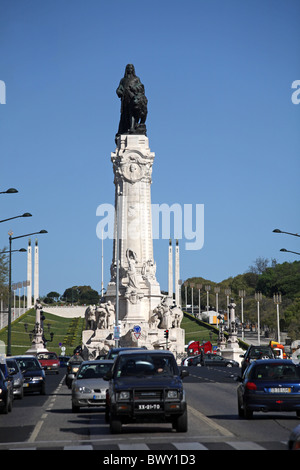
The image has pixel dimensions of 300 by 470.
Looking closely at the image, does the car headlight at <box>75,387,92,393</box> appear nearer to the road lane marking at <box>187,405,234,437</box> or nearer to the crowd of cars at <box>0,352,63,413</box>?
the crowd of cars at <box>0,352,63,413</box>

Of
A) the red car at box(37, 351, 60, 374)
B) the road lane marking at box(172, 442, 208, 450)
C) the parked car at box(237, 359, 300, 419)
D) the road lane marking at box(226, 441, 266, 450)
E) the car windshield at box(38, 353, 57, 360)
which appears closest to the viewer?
the road lane marking at box(226, 441, 266, 450)

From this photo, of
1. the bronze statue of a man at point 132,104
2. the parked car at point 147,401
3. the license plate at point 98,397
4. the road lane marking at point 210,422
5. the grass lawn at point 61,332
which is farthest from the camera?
the grass lawn at point 61,332

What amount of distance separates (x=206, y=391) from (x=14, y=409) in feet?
36.6

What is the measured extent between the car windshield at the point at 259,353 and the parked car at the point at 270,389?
22762 millimetres

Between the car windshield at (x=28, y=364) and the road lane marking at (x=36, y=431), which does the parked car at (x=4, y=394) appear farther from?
the car windshield at (x=28, y=364)

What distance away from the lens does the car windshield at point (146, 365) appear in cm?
2134

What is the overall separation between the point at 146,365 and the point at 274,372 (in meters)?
3.87

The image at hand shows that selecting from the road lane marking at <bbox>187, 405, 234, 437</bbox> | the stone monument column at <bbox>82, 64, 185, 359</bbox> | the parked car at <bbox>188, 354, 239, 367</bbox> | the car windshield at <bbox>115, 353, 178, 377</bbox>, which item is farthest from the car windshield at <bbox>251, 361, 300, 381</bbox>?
the parked car at <bbox>188, 354, 239, 367</bbox>

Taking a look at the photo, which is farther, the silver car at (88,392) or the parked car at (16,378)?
the parked car at (16,378)

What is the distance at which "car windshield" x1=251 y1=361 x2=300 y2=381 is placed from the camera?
2322cm

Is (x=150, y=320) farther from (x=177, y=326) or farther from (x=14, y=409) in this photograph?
(x=14, y=409)

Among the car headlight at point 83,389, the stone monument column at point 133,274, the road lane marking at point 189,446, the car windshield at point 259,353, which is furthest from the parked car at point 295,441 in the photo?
the stone monument column at point 133,274

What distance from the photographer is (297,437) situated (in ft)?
38.4

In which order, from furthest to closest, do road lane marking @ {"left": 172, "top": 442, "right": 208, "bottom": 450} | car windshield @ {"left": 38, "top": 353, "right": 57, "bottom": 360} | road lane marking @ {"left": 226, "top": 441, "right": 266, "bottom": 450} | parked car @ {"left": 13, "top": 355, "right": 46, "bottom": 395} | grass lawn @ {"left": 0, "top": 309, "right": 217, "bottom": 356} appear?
grass lawn @ {"left": 0, "top": 309, "right": 217, "bottom": 356} → car windshield @ {"left": 38, "top": 353, "right": 57, "bottom": 360} → parked car @ {"left": 13, "top": 355, "right": 46, "bottom": 395} → road lane marking @ {"left": 172, "top": 442, "right": 208, "bottom": 450} → road lane marking @ {"left": 226, "top": 441, "right": 266, "bottom": 450}
